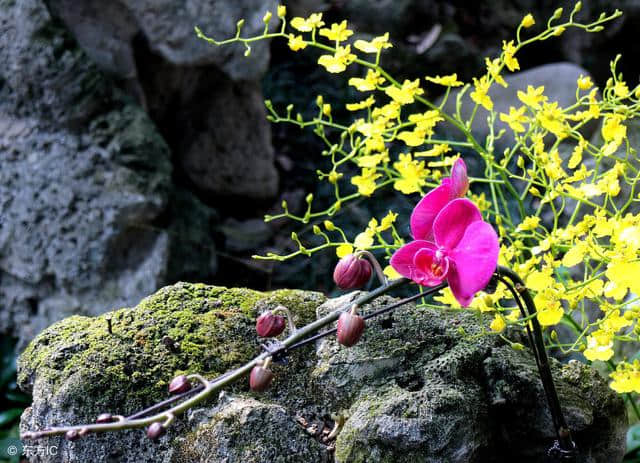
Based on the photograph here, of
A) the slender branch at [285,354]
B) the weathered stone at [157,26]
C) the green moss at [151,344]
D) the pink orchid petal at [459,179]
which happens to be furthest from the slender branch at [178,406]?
the weathered stone at [157,26]

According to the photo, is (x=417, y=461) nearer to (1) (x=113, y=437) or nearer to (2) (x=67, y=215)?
(1) (x=113, y=437)

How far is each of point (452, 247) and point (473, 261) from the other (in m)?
0.03

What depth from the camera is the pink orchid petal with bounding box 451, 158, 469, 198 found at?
71 cm

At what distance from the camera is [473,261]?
26.2 inches

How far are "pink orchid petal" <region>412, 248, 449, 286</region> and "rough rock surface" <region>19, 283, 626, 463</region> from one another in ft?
0.54

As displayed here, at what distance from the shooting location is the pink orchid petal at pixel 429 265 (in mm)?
678

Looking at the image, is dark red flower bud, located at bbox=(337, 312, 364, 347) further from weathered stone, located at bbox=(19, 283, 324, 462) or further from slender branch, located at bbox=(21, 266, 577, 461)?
weathered stone, located at bbox=(19, 283, 324, 462)

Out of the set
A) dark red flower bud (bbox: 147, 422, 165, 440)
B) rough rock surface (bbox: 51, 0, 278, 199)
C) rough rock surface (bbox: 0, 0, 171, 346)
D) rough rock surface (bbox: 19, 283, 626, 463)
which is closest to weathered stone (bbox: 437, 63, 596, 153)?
rough rock surface (bbox: 51, 0, 278, 199)

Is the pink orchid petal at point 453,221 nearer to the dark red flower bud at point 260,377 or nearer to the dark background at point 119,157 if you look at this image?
the dark red flower bud at point 260,377

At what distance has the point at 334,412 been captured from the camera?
2.75 ft

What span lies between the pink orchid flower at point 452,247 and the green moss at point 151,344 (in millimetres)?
265

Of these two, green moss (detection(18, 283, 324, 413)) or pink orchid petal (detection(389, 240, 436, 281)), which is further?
green moss (detection(18, 283, 324, 413))

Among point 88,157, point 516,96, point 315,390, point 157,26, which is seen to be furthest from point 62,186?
point 516,96

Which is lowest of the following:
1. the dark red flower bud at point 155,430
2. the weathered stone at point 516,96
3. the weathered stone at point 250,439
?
the weathered stone at point 516,96
